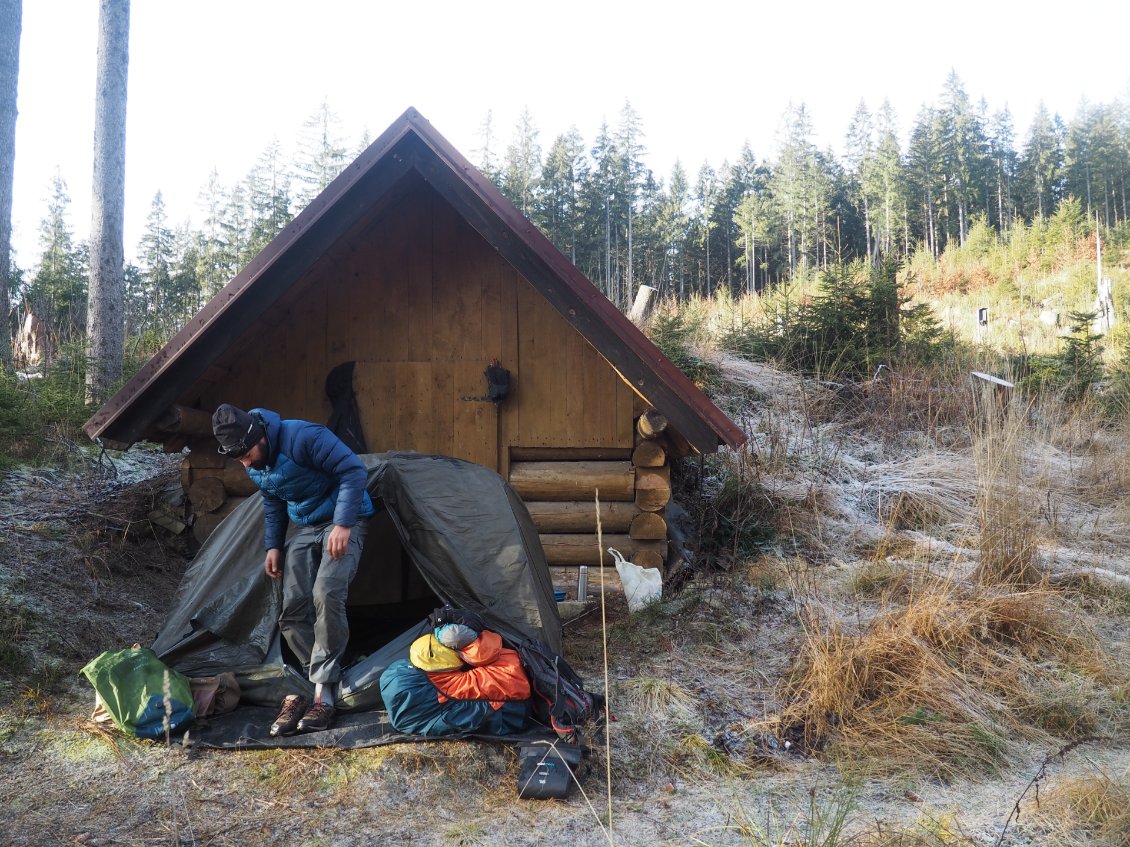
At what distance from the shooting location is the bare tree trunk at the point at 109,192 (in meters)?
9.28

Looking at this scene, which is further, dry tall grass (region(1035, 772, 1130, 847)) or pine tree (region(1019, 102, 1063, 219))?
pine tree (region(1019, 102, 1063, 219))

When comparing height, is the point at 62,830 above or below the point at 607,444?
below

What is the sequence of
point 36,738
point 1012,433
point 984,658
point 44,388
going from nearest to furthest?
point 36,738, point 984,658, point 1012,433, point 44,388

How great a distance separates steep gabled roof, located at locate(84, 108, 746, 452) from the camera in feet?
18.0

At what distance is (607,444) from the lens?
642 cm

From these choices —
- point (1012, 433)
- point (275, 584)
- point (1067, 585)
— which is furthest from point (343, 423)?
point (1067, 585)

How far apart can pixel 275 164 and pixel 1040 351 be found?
3857 centimetres

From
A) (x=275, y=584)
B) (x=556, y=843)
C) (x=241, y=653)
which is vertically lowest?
(x=556, y=843)

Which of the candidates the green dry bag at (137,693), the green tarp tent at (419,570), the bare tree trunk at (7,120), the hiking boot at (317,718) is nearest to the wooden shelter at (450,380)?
the green tarp tent at (419,570)

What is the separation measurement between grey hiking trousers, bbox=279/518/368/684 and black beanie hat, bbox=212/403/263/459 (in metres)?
0.72

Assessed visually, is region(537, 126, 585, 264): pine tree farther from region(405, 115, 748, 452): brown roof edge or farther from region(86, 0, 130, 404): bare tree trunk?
region(405, 115, 748, 452): brown roof edge

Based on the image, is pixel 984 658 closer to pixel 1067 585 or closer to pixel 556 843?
pixel 1067 585

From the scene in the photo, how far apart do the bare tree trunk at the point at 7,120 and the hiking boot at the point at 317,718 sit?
7.06 m

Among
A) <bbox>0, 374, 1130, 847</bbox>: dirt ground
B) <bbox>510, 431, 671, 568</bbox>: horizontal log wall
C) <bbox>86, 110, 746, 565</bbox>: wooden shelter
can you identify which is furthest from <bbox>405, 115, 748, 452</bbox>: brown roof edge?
<bbox>0, 374, 1130, 847</bbox>: dirt ground
